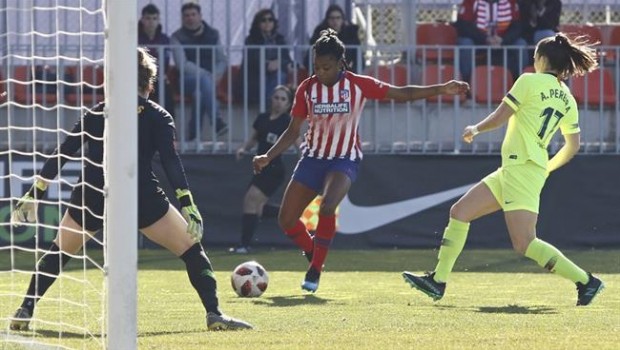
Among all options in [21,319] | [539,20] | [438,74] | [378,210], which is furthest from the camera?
[539,20]

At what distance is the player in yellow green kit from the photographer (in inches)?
405

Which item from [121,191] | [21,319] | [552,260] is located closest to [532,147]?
[552,260]

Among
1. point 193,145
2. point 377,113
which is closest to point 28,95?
point 193,145

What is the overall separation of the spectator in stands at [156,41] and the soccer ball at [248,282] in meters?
6.30

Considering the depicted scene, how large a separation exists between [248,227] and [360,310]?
260 inches

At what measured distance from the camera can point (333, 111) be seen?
11.9m

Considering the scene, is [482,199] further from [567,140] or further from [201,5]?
[201,5]

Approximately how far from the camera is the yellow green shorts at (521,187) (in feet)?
33.8

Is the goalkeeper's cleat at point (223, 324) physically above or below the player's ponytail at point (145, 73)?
below

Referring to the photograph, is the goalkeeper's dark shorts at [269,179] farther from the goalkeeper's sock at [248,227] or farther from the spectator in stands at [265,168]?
the goalkeeper's sock at [248,227]

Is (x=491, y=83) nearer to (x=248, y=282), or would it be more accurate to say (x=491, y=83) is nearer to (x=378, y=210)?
(x=378, y=210)

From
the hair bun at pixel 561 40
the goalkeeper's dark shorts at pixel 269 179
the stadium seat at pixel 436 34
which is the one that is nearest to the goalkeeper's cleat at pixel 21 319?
the hair bun at pixel 561 40

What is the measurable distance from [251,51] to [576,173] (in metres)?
4.14

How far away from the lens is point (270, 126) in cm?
1664
